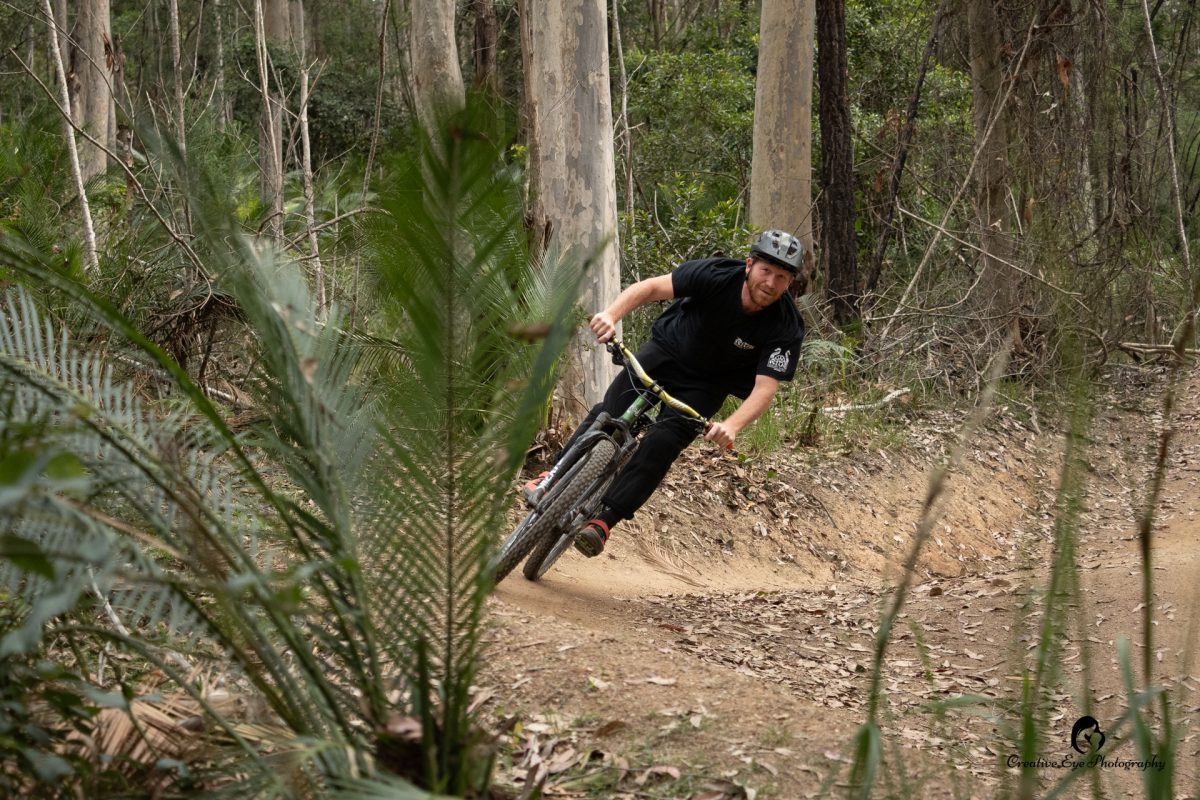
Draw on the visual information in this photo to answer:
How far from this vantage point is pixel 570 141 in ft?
27.5

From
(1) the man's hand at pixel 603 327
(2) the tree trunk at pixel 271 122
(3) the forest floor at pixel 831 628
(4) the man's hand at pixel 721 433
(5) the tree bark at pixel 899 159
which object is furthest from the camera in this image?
(5) the tree bark at pixel 899 159

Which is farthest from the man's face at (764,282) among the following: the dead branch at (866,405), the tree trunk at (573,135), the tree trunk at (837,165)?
the tree trunk at (837,165)

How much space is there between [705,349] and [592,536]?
3.60ft

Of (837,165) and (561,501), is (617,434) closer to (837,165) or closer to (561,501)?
(561,501)

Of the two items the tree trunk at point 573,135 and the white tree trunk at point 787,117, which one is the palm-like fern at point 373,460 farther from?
the white tree trunk at point 787,117

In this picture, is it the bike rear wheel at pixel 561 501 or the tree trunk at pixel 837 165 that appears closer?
the bike rear wheel at pixel 561 501

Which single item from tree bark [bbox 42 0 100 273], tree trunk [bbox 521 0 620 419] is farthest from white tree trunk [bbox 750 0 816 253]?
tree bark [bbox 42 0 100 273]

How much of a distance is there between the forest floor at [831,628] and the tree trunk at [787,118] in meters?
2.61

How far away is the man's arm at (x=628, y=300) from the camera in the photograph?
205 inches

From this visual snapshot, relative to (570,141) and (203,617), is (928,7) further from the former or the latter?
(203,617)

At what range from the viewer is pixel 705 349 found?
607cm

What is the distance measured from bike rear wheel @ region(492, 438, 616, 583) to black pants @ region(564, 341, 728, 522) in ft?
0.53

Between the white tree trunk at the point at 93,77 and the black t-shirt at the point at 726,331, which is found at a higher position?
the white tree trunk at the point at 93,77

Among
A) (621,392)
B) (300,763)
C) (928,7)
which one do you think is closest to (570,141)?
(621,392)
